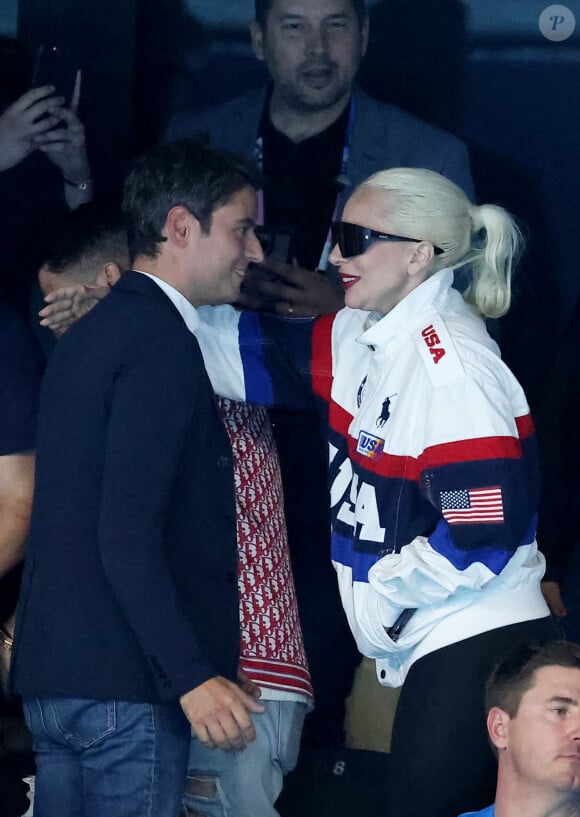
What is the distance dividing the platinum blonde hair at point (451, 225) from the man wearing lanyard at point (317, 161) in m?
0.54

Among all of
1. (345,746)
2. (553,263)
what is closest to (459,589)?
(345,746)

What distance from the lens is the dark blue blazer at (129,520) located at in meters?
1.95

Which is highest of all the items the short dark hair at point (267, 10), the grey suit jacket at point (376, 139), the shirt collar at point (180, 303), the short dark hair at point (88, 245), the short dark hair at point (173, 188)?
the short dark hair at point (267, 10)

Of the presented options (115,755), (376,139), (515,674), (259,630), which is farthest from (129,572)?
(376,139)

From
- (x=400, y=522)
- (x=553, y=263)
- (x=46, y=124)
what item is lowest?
(x=400, y=522)

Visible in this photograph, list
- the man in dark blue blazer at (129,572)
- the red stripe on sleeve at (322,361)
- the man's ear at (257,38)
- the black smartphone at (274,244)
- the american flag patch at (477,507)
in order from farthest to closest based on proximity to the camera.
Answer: the man's ear at (257,38) < the black smartphone at (274,244) < the red stripe on sleeve at (322,361) < the american flag patch at (477,507) < the man in dark blue blazer at (129,572)

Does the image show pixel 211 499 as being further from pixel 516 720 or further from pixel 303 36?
pixel 303 36

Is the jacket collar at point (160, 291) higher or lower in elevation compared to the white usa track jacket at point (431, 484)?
higher

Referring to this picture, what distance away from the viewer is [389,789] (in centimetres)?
225

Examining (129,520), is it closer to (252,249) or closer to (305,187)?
(252,249)

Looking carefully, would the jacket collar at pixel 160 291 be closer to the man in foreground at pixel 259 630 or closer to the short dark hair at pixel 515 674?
the man in foreground at pixel 259 630

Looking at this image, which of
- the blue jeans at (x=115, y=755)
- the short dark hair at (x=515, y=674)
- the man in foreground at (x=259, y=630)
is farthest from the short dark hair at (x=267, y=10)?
the blue jeans at (x=115, y=755)

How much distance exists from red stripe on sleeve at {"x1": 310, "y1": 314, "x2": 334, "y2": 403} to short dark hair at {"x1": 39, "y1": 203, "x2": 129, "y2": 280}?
44 cm

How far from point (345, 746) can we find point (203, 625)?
3.09 ft
